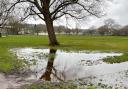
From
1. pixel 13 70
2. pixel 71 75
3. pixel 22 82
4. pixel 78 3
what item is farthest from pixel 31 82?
pixel 78 3

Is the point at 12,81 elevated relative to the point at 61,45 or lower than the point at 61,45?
elevated

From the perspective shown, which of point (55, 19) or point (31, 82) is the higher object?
point (55, 19)

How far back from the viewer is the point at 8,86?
12.2m

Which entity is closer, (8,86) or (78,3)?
(8,86)

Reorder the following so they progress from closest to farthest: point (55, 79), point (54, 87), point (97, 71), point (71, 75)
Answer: point (54, 87), point (55, 79), point (71, 75), point (97, 71)

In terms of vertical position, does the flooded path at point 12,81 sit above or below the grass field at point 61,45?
above

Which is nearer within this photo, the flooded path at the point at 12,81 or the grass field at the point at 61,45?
the flooded path at the point at 12,81

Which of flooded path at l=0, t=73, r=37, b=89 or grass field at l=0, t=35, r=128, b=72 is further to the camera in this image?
grass field at l=0, t=35, r=128, b=72

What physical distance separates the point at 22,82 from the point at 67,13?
29958 mm

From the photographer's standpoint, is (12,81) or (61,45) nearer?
(12,81)

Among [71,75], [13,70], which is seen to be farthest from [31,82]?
[13,70]

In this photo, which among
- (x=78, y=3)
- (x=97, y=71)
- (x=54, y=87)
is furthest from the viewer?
(x=78, y=3)

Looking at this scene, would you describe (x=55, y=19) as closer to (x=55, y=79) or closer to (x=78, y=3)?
(x=78, y=3)

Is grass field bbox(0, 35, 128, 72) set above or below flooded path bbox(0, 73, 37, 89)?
below
